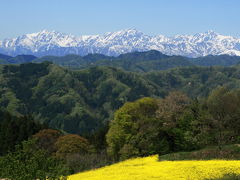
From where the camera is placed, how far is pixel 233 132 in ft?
220

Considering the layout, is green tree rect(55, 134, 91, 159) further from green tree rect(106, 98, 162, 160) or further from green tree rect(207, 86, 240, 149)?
green tree rect(207, 86, 240, 149)

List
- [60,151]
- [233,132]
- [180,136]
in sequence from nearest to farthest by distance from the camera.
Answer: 1. [233,132]
2. [180,136]
3. [60,151]

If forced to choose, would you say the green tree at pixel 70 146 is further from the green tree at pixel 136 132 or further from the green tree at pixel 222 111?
the green tree at pixel 222 111

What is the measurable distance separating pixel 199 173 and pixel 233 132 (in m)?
32.0

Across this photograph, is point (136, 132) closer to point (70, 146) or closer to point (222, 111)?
point (222, 111)

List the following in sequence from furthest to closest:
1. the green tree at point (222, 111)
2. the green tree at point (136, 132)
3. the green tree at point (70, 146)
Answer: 1. the green tree at point (70, 146)
2. the green tree at point (136, 132)
3. the green tree at point (222, 111)

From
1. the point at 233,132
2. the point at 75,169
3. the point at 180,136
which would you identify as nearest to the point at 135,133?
the point at 180,136

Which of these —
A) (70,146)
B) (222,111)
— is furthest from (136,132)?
(70,146)

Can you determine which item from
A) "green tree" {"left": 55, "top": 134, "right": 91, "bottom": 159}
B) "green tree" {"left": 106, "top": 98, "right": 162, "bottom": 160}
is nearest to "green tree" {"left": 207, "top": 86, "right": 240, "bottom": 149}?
"green tree" {"left": 106, "top": 98, "right": 162, "bottom": 160}

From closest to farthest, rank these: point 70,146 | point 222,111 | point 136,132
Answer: point 222,111
point 136,132
point 70,146

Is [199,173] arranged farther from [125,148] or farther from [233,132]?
[125,148]

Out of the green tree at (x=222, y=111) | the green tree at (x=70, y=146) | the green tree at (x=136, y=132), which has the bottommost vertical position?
the green tree at (x=70, y=146)

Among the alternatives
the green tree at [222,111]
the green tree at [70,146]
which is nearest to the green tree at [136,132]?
the green tree at [222,111]

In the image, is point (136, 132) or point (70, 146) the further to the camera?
point (70, 146)
